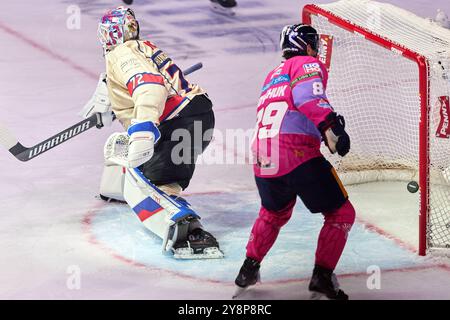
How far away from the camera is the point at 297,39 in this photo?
483 centimetres

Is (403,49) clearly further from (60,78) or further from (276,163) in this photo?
(60,78)

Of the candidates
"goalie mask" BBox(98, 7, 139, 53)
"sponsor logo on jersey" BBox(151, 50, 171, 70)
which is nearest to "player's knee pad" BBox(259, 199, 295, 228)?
"sponsor logo on jersey" BBox(151, 50, 171, 70)

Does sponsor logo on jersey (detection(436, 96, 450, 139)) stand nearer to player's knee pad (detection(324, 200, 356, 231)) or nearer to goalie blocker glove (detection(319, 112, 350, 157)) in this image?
player's knee pad (detection(324, 200, 356, 231))

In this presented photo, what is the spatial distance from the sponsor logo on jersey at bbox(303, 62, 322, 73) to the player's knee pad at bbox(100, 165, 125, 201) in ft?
4.88

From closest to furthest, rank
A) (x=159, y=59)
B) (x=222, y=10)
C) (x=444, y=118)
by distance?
(x=444, y=118), (x=159, y=59), (x=222, y=10)

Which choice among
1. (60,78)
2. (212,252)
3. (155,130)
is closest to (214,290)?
(212,252)

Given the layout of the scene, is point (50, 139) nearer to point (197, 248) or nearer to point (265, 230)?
point (197, 248)

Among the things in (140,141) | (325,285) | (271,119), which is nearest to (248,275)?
(325,285)

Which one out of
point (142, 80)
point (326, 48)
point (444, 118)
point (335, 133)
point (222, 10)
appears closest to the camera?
point (335, 133)

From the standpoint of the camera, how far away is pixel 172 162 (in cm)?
553

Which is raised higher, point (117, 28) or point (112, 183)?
point (117, 28)

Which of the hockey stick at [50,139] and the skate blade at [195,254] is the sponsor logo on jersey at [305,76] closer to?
the skate blade at [195,254]

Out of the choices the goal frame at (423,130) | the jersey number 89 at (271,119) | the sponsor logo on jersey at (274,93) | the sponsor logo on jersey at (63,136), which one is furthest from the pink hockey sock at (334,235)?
the sponsor logo on jersey at (63,136)

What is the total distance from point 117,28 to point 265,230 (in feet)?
4.16
